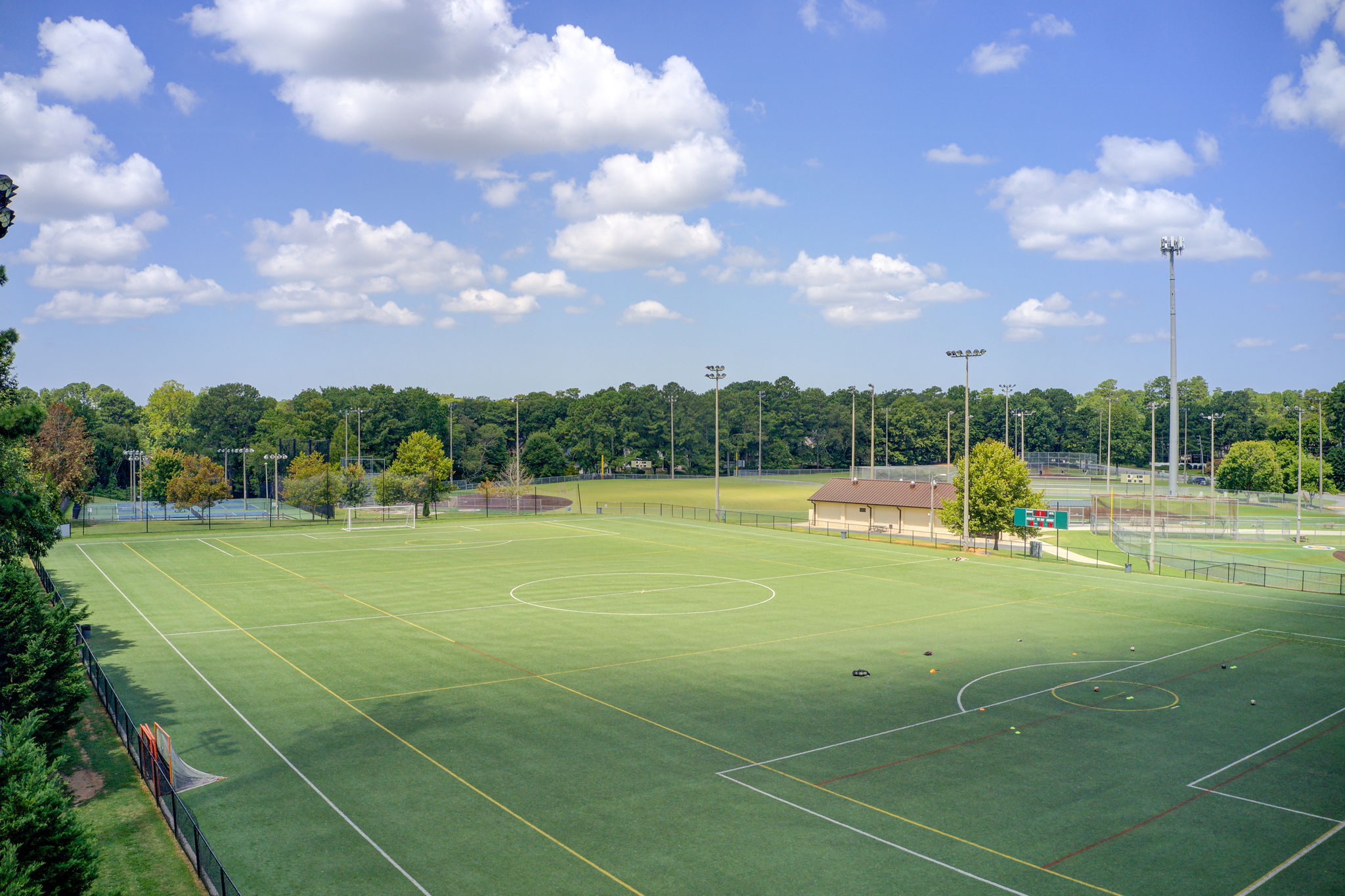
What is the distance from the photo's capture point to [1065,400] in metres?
200

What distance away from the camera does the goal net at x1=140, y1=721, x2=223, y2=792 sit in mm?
Answer: 18062

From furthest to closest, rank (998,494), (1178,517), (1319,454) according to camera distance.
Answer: (1319,454) < (1178,517) < (998,494)

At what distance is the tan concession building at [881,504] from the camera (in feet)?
231

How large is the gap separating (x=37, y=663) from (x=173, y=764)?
4027mm

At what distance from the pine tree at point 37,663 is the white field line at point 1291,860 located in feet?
74.5

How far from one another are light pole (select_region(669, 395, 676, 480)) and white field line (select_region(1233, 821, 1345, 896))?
13696cm

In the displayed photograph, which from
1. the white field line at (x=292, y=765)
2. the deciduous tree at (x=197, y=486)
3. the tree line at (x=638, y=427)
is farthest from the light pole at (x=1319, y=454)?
the deciduous tree at (x=197, y=486)

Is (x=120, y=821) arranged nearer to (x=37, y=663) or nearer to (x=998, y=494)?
(x=37, y=663)

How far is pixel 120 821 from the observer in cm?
1714

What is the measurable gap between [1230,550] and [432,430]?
114047mm

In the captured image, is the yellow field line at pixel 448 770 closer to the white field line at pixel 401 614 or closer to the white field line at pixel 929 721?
the white field line at pixel 401 614

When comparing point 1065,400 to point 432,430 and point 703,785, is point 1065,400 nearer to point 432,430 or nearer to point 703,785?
point 432,430

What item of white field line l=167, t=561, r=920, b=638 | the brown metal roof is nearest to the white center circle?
white field line l=167, t=561, r=920, b=638

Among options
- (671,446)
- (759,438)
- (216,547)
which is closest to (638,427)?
(671,446)
